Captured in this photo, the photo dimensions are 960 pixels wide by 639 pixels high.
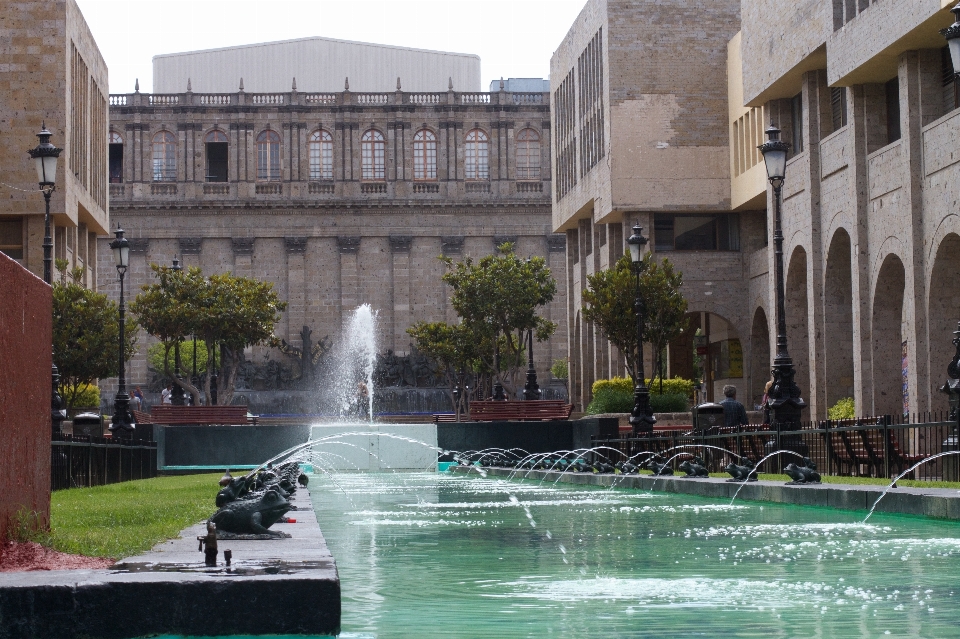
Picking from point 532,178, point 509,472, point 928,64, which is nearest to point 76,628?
point 509,472

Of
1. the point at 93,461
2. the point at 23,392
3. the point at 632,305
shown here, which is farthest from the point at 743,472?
the point at 632,305

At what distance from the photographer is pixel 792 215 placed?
3691 cm

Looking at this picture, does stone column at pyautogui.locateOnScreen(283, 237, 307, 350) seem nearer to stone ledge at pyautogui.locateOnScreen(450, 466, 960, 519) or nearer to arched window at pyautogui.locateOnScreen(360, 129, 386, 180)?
arched window at pyautogui.locateOnScreen(360, 129, 386, 180)

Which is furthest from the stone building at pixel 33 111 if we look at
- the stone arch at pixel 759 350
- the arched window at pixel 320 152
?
the arched window at pixel 320 152

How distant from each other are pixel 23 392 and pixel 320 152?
71858 mm

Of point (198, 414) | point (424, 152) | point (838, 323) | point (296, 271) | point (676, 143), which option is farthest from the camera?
point (424, 152)

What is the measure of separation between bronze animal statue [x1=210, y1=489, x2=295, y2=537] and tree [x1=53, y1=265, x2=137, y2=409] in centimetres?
3806

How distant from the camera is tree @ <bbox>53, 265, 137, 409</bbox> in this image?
45.2 meters

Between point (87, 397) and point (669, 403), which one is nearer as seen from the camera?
point (669, 403)

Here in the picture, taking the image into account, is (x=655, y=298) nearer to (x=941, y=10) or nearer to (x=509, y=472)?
(x=509, y=472)

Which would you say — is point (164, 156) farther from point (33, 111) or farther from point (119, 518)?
point (119, 518)

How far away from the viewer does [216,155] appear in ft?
263

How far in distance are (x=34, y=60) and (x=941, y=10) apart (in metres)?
32.3

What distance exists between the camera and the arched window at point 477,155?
8000cm
